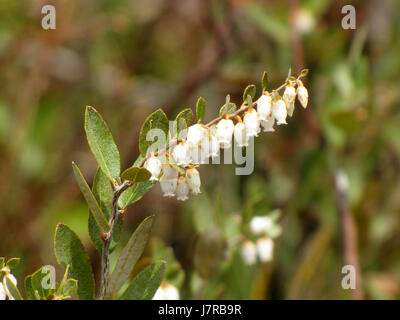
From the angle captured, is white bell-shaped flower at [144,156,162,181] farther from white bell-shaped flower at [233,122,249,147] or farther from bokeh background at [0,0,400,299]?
bokeh background at [0,0,400,299]

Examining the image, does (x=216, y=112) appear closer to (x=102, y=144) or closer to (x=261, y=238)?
(x=261, y=238)

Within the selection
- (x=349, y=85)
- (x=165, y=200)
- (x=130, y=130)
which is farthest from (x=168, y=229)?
(x=349, y=85)

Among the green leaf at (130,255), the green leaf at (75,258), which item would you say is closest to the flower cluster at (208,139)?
the green leaf at (130,255)

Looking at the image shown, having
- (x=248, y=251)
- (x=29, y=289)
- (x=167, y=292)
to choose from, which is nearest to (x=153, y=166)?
(x=29, y=289)

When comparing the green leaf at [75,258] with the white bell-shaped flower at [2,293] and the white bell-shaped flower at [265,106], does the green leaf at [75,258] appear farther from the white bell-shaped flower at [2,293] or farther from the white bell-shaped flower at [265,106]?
the white bell-shaped flower at [265,106]

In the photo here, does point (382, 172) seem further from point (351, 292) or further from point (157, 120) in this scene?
point (157, 120)
